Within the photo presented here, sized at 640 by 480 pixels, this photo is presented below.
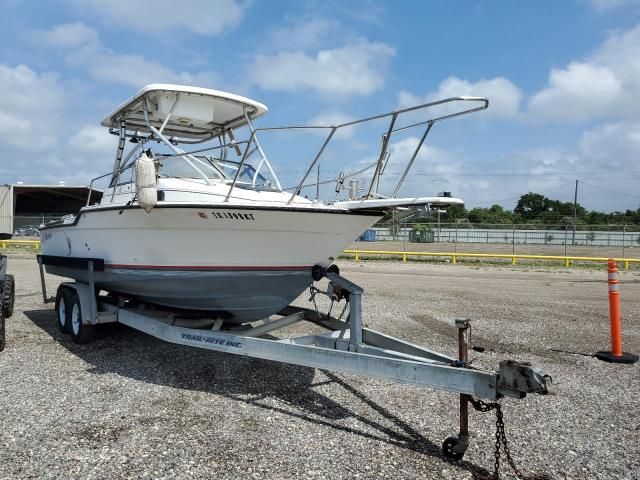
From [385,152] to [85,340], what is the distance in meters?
4.30

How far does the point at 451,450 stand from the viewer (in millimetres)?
3324

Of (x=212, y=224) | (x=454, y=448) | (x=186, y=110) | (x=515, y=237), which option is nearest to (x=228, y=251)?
(x=212, y=224)

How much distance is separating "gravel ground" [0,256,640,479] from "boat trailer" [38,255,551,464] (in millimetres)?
377

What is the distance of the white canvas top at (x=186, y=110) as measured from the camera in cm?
612

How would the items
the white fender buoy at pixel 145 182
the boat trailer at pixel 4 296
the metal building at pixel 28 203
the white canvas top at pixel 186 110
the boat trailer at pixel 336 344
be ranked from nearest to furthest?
the boat trailer at pixel 336 344
the white fender buoy at pixel 145 182
the boat trailer at pixel 4 296
the white canvas top at pixel 186 110
the metal building at pixel 28 203

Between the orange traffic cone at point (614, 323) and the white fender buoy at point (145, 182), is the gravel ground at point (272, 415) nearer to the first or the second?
the orange traffic cone at point (614, 323)

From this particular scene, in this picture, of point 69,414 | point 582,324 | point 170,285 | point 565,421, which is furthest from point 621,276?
point 69,414

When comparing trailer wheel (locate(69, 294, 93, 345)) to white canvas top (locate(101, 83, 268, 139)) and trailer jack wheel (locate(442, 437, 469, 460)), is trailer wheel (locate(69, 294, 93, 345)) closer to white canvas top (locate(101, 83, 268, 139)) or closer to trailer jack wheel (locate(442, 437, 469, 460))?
white canvas top (locate(101, 83, 268, 139))

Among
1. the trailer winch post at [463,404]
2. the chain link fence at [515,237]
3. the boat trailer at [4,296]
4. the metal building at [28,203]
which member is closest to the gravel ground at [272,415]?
the trailer winch post at [463,404]

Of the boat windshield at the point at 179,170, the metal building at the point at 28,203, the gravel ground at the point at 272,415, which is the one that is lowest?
the gravel ground at the point at 272,415

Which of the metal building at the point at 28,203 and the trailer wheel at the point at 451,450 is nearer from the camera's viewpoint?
the trailer wheel at the point at 451,450

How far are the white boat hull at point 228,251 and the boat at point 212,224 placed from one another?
1cm

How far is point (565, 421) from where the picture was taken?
3959 mm

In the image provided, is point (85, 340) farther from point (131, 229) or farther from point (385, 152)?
point (385, 152)
